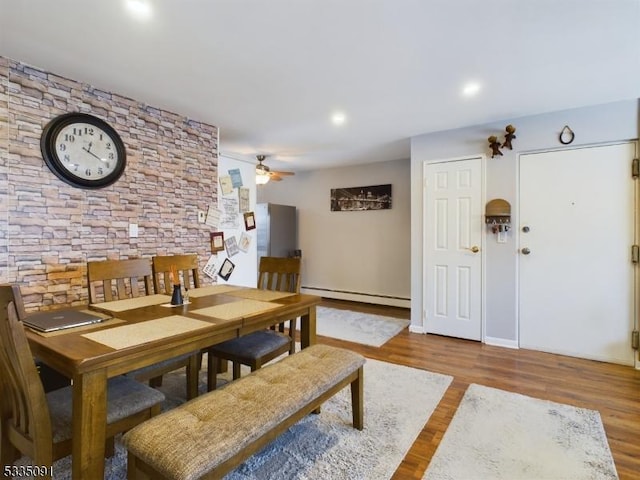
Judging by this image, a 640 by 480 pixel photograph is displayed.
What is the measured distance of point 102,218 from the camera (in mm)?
2672

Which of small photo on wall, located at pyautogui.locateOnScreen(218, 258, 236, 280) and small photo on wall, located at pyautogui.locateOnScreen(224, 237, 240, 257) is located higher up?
small photo on wall, located at pyautogui.locateOnScreen(224, 237, 240, 257)

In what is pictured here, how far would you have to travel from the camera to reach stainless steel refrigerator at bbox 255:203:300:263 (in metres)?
5.54

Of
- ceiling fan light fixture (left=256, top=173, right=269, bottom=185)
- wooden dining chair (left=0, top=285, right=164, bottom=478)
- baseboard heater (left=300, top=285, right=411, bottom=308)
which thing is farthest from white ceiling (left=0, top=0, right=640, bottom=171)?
baseboard heater (left=300, top=285, right=411, bottom=308)

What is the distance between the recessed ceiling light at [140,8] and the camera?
5.35 feet

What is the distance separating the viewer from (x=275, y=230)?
567cm

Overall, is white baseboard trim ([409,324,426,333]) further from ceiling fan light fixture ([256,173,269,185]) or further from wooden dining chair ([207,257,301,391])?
ceiling fan light fixture ([256,173,269,185])

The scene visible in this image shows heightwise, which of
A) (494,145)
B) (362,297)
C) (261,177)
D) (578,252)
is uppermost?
(494,145)

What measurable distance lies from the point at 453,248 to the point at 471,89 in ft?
5.50

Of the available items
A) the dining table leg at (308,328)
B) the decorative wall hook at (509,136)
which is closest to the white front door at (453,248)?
the decorative wall hook at (509,136)

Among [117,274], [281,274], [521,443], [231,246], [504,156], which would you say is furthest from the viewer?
[231,246]

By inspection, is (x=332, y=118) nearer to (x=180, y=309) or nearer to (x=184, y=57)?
(x=184, y=57)

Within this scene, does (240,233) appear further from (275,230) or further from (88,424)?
→ (88,424)

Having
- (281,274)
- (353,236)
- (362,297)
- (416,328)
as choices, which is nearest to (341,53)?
(281,274)

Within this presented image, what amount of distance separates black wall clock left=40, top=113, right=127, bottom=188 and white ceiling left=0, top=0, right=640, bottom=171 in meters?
0.34
